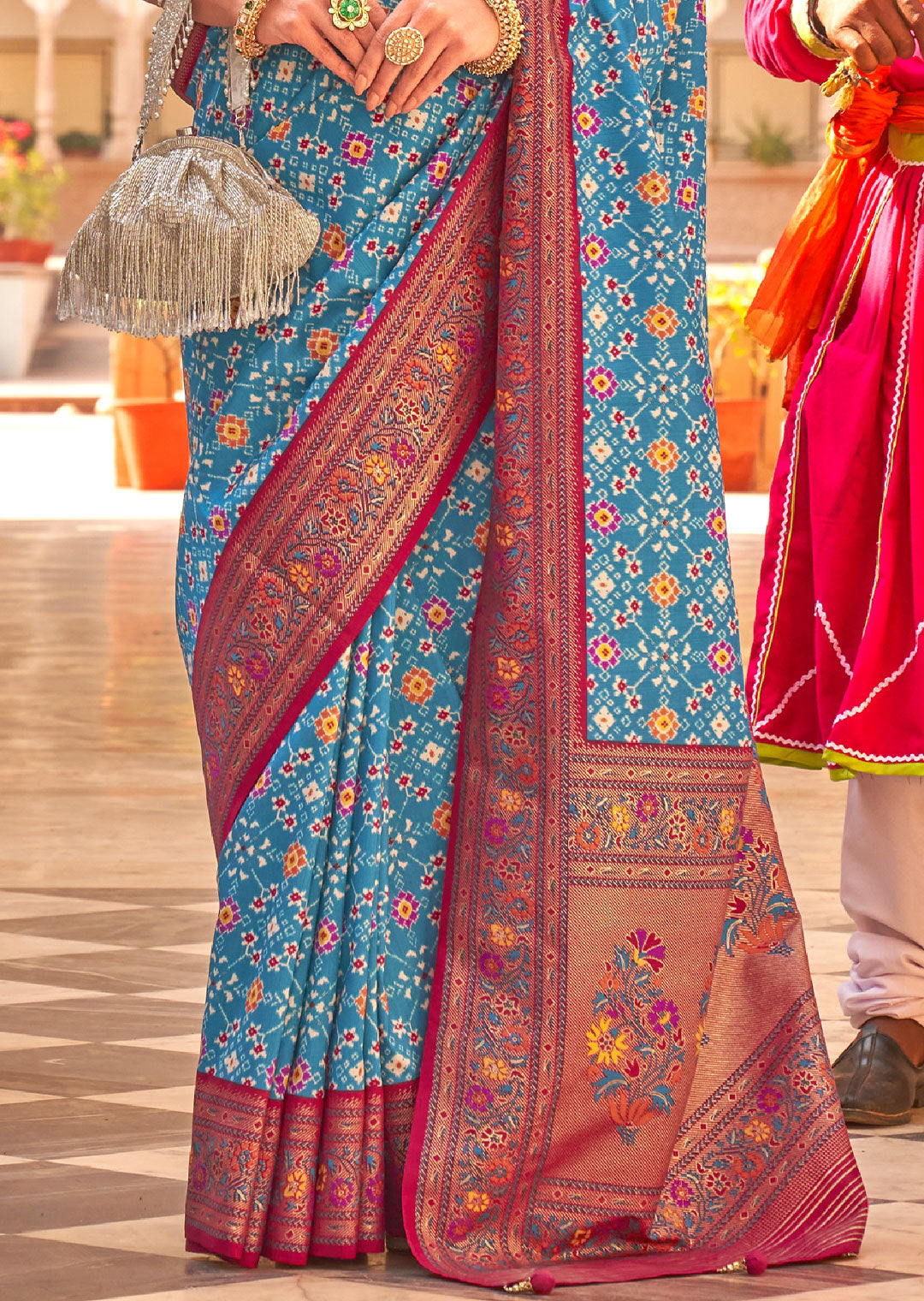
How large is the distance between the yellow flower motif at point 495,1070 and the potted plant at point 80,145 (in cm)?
2816

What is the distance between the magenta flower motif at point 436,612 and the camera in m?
2.12

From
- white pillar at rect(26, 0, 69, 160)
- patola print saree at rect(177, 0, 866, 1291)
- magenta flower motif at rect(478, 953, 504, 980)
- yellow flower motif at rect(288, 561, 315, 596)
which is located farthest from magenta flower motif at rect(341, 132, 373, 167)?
white pillar at rect(26, 0, 69, 160)

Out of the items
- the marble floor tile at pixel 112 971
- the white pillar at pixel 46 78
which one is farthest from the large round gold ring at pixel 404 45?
the white pillar at pixel 46 78

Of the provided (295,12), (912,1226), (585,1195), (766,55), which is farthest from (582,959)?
(766,55)

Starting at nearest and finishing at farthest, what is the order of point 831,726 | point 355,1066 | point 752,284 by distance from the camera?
point 355,1066 → point 831,726 → point 752,284

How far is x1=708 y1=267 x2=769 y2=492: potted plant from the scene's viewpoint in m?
12.5

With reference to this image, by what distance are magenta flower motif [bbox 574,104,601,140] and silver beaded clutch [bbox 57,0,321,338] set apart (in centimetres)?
27

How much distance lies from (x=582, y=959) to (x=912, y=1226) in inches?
18.9

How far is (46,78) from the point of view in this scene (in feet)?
96.1

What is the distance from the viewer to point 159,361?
43.1ft

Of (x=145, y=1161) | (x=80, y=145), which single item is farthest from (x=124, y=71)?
(x=145, y=1161)

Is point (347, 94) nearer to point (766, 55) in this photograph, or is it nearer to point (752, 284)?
point (766, 55)

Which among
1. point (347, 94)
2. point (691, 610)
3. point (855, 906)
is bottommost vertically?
point (855, 906)

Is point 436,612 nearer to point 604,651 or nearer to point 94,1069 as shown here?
point 604,651
